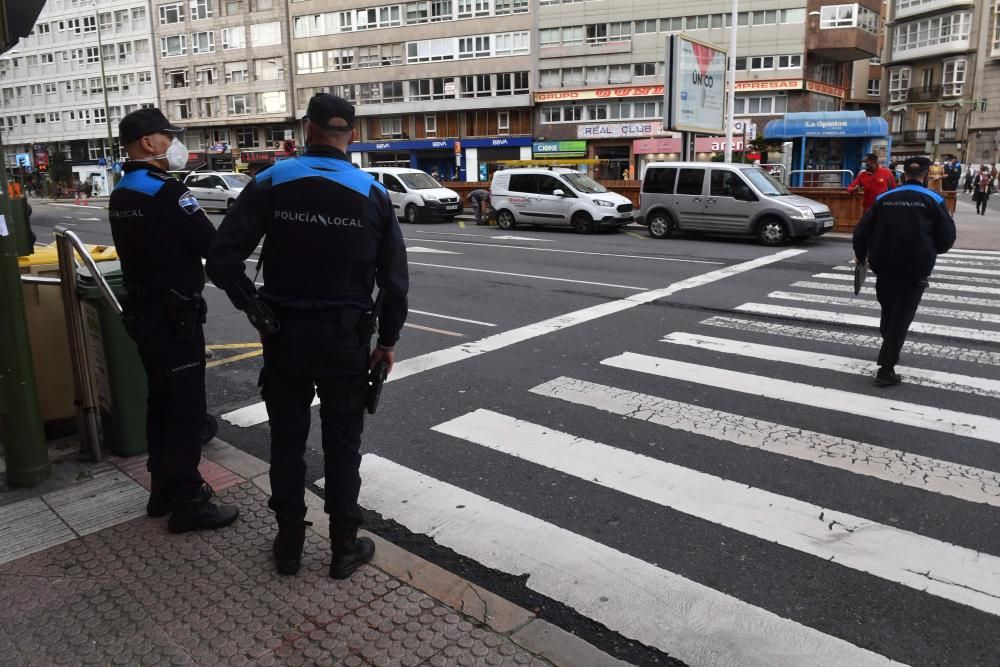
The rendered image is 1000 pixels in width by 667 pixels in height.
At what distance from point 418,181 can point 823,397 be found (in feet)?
70.9

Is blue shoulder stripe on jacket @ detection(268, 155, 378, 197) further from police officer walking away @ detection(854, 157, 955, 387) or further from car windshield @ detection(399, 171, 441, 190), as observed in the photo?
car windshield @ detection(399, 171, 441, 190)

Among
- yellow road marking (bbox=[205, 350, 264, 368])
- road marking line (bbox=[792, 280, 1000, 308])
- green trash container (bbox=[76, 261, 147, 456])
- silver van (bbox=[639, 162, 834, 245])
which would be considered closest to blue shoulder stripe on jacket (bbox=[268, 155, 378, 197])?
green trash container (bbox=[76, 261, 147, 456])

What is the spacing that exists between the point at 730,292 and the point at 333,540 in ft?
29.5

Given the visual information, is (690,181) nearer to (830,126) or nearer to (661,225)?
(661,225)

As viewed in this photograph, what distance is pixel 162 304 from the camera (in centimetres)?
376

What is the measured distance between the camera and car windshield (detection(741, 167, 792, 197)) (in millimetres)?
17844

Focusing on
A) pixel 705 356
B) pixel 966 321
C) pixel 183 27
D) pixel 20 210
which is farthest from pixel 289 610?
pixel 183 27

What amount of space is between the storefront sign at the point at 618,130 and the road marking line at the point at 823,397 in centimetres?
4513

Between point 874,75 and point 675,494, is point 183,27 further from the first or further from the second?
point 675,494

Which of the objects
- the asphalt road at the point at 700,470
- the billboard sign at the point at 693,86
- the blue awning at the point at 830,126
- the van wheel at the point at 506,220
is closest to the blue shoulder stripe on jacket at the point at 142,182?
the asphalt road at the point at 700,470

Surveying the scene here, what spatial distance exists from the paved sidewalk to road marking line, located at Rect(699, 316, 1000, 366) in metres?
6.18

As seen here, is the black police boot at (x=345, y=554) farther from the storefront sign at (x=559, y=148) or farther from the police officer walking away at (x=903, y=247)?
the storefront sign at (x=559, y=148)

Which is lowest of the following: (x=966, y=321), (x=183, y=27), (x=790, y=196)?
(x=966, y=321)

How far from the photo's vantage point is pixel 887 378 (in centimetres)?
662
